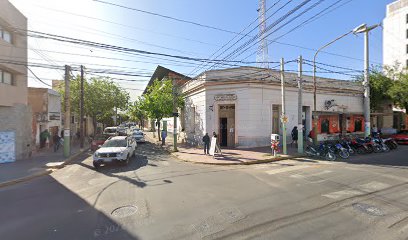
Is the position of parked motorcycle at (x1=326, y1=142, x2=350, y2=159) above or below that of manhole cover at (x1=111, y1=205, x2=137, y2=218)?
above

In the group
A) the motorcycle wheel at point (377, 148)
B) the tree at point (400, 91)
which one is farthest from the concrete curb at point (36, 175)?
the tree at point (400, 91)

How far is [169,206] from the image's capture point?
19.6ft

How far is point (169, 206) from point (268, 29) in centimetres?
828

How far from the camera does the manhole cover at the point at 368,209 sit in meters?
5.39

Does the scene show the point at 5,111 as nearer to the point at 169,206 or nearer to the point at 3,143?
the point at 3,143

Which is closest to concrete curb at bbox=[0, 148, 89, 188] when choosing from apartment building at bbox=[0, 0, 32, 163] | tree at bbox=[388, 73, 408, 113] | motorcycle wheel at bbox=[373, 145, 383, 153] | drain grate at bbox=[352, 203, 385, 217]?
apartment building at bbox=[0, 0, 32, 163]

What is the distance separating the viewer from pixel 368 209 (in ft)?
18.5

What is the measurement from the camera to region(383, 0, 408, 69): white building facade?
145 feet

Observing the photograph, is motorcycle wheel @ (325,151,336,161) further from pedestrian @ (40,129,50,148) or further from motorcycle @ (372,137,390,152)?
pedestrian @ (40,129,50,148)

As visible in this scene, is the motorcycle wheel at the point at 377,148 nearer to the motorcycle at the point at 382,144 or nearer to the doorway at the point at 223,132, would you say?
the motorcycle at the point at 382,144

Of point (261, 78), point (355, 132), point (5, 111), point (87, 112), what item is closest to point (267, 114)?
point (261, 78)

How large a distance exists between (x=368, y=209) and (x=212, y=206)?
3856 mm

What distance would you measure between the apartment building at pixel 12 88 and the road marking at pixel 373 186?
680 inches

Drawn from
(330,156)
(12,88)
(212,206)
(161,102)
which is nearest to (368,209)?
(212,206)
